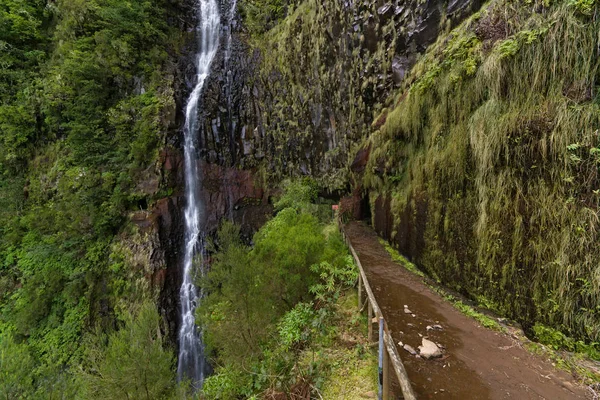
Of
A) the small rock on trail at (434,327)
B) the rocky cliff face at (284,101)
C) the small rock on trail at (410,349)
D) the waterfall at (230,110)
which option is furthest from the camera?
the waterfall at (230,110)

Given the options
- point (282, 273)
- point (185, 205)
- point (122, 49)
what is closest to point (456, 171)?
point (282, 273)

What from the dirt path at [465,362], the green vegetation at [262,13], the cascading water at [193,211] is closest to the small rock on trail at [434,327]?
the dirt path at [465,362]

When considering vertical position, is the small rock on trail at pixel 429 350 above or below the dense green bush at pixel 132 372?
above

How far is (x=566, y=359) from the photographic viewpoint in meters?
3.42

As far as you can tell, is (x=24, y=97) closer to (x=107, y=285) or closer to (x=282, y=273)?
(x=107, y=285)

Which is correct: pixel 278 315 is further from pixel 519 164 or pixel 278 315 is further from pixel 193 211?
pixel 193 211

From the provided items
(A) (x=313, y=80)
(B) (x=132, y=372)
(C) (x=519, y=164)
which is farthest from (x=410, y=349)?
(A) (x=313, y=80)

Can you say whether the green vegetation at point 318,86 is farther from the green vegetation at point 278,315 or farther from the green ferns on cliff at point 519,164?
the green vegetation at point 278,315

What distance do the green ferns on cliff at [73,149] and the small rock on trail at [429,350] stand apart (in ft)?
50.1

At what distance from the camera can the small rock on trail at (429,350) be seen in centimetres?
365

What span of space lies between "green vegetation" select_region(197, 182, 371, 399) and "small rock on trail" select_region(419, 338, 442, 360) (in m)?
0.99

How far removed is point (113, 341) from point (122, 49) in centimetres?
1919

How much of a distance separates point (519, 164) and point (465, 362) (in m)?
3.21

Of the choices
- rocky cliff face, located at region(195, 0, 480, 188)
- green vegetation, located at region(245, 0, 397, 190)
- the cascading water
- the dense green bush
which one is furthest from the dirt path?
the cascading water
